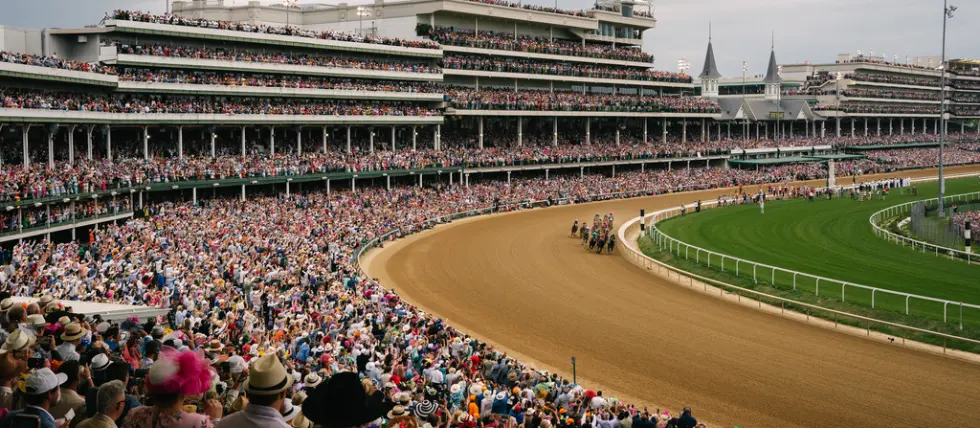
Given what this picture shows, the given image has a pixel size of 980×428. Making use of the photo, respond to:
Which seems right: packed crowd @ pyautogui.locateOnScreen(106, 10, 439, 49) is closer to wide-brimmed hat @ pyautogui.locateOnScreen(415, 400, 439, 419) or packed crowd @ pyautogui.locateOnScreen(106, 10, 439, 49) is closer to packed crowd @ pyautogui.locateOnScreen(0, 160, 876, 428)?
packed crowd @ pyautogui.locateOnScreen(0, 160, 876, 428)

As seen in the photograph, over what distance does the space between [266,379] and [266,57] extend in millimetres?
45084

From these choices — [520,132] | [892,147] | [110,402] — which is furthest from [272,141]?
[892,147]

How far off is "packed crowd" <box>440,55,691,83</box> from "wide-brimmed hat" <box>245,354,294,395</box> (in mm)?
55374

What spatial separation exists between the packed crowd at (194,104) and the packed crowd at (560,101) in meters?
3.60

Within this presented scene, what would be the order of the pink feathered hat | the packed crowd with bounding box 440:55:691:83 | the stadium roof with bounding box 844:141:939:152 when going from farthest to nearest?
the stadium roof with bounding box 844:141:939:152, the packed crowd with bounding box 440:55:691:83, the pink feathered hat

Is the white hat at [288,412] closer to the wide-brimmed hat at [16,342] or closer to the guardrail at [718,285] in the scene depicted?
the wide-brimmed hat at [16,342]

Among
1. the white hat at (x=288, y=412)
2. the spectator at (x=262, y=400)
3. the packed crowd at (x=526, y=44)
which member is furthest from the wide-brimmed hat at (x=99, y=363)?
the packed crowd at (x=526, y=44)

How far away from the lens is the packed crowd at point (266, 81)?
4188 centimetres

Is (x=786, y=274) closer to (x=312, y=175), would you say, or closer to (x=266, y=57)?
(x=312, y=175)

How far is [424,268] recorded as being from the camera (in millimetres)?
33344

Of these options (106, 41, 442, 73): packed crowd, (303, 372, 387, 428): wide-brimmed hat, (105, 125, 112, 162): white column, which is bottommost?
(303, 372, 387, 428): wide-brimmed hat

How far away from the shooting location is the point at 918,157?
90.9 meters

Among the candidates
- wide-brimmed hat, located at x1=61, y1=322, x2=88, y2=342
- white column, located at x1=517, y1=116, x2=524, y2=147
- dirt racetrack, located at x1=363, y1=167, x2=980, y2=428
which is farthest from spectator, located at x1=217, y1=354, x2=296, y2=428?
white column, located at x1=517, y1=116, x2=524, y2=147

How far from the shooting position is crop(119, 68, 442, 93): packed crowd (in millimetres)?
41875
